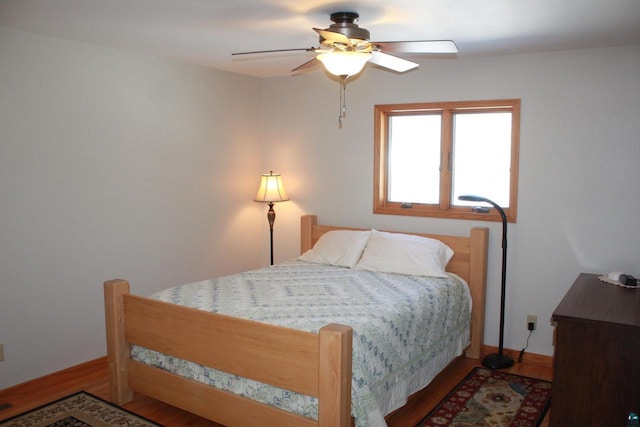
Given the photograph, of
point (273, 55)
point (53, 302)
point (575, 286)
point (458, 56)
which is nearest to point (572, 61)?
point (458, 56)

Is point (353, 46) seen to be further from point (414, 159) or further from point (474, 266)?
point (474, 266)

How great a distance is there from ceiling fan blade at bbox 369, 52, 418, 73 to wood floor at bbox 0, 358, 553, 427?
1.98m

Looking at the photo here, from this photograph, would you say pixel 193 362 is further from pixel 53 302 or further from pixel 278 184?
pixel 278 184

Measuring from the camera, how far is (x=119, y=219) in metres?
3.82

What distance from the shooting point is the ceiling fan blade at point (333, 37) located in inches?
95.9

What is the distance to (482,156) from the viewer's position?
409 centimetres

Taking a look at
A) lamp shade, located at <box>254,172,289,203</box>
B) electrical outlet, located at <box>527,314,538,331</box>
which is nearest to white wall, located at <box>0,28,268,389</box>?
lamp shade, located at <box>254,172,289,203</box>

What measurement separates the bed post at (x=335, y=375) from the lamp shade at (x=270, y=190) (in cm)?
258

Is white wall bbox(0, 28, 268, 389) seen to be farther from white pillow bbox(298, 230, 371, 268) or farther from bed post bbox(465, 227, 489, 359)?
bed post bbox(465, 227, 489, 359)

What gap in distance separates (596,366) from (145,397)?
8.29 feet

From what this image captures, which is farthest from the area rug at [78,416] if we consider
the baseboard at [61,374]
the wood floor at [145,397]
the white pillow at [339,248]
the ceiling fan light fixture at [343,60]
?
the ceiling fan light fixture at [343,60]

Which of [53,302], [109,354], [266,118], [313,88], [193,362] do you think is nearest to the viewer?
[193,362]

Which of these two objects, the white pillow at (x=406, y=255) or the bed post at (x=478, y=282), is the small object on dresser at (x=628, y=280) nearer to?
the bed post at (x=478, y=282)

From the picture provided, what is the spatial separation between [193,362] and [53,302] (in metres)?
1.32
